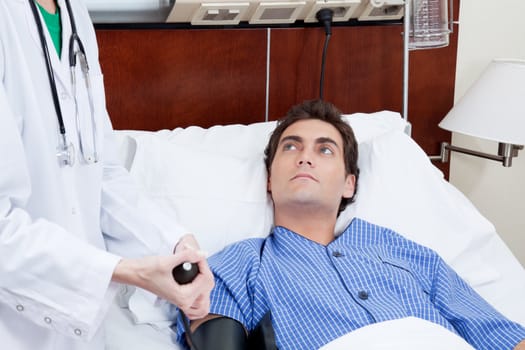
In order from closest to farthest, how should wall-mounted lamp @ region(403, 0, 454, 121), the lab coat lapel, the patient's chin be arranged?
1. the lab coat lapel
2. the patient's chin
3. wall-mounted lamp @ region(403, 0, 454, 121)

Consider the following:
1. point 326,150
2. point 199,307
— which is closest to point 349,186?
point 326,150

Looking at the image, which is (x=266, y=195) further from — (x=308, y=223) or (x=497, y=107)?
(x=497, y=107)

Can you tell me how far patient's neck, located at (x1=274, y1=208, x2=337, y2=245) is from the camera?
5.93 ft

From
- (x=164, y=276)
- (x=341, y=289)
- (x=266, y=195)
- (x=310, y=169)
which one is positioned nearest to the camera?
(x=164, y=276)

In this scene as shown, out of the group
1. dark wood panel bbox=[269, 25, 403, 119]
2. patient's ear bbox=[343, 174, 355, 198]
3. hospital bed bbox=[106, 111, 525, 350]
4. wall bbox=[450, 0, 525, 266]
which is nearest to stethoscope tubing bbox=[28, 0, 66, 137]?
hospital bed bbox=[106, 111, 525, 350]

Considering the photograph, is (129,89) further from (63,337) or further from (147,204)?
(63,337)

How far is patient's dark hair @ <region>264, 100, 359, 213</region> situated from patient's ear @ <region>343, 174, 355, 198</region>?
0.01m

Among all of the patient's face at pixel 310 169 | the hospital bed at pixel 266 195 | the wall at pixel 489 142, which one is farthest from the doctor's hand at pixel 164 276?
the wall at pixel 489 142

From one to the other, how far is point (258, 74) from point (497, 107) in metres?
0.80

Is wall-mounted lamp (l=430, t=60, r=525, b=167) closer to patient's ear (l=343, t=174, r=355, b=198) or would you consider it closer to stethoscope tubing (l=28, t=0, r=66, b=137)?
patient's ear (l=343, t=174, r=355, b=198)

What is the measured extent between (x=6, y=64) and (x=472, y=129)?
1.66 metres

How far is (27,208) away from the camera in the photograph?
1.08 m

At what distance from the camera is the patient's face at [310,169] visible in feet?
5.85

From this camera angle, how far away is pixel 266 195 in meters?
1.92
